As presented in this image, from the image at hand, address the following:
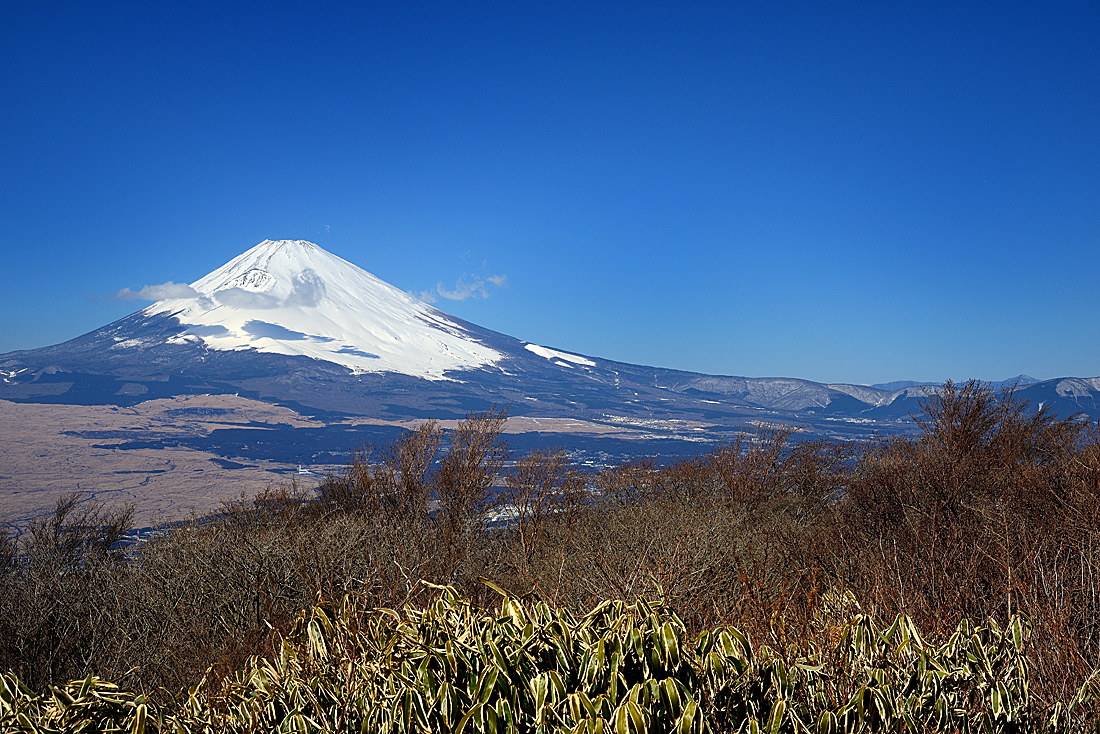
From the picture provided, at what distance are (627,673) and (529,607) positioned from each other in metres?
0.70

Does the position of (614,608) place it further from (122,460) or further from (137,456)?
(137,456)

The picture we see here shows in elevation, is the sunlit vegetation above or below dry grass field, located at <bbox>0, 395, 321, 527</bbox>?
above

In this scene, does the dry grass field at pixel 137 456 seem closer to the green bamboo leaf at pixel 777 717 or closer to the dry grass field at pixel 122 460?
the dry grass field at pixel 122 460

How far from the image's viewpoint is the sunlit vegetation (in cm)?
239

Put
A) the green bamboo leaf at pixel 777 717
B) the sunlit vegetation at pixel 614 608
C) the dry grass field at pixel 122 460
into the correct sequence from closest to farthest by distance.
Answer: the green bamboo leaf at pixel 777 717 < the sunlit vegetation at pixel 614 608 < the dry grass field at pixel 122 460

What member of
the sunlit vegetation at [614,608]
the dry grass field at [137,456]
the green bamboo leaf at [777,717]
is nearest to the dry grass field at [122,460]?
the dry grass field at [137,456]

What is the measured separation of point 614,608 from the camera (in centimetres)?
287

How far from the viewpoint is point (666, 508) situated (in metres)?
19.9

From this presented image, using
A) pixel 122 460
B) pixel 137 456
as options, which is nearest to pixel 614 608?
pixel 122 460

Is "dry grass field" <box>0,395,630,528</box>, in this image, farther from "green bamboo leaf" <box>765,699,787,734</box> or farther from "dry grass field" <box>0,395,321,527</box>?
"green bamboo leaf" <box>765,699,787,734</box>

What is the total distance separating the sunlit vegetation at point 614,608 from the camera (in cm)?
239

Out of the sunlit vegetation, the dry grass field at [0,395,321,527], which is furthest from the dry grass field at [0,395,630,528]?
the sunlit vegetation

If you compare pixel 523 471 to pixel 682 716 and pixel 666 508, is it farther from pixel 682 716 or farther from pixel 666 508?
pixel 682 716

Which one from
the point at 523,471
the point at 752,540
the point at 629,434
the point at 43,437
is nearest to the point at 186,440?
the point at 43,437
